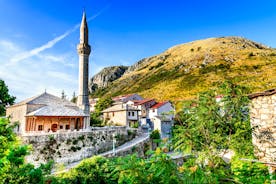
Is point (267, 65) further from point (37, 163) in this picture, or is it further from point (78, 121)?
point (37, 163)

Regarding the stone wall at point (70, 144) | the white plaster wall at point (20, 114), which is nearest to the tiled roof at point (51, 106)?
the white plaster wall at point (20, 114)

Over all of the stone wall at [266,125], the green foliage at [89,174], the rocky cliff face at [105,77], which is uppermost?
the rocky cliff face at [105,77]

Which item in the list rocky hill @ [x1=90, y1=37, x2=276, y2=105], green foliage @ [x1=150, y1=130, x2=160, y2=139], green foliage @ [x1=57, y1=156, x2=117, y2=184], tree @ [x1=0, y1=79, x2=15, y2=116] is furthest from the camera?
rocky hill @ [x1=90, y1=37, x2=276, y2=105]

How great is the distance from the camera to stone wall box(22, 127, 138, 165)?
2056 cm

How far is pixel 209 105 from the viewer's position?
479 cm

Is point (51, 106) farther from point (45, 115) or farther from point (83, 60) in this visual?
point (83, 60)

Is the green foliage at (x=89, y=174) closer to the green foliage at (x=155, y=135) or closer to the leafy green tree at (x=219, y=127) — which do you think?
the leafy green tree at (x=219, y=127)

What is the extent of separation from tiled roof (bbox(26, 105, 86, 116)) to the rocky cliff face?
10609 centimetres

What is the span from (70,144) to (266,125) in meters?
20.1

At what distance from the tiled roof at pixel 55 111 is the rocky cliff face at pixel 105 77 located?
10609 centimetres

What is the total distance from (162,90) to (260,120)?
237 feet

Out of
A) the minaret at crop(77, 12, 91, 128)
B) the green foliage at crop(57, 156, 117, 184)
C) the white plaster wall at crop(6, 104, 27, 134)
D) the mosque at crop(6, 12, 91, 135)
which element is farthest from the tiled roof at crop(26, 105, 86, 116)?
the green foliage at crop(57, 156, 117, 184)

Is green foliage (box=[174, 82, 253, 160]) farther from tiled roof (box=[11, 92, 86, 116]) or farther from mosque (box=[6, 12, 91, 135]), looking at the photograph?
tiled roof (box=[11, 92, 86, 116])

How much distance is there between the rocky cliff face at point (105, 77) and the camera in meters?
136
